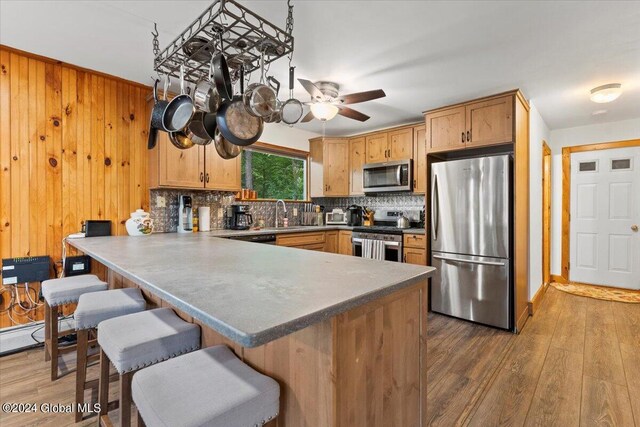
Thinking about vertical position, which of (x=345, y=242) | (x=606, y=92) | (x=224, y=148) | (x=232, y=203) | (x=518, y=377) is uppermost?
(x=606, y=92)

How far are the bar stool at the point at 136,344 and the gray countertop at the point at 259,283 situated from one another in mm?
265

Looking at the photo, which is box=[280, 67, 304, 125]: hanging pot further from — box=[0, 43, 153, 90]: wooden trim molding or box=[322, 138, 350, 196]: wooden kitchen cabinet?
box=[322, 138, 350, 196]: wooden kitchen cabinet

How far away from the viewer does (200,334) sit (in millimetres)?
1455

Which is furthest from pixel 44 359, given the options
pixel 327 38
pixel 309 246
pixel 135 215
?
pixel 327 38

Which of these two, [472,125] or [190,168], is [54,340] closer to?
[190,168]

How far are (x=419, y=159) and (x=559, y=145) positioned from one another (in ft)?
8.27

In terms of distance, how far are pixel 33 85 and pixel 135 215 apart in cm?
130

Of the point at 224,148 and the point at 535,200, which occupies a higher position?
the point at 224,148

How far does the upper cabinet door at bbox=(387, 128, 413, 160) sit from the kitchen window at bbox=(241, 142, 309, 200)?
1363 mm

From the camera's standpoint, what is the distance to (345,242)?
14.3 feet

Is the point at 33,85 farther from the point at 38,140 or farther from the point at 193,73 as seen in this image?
the point at 193,73

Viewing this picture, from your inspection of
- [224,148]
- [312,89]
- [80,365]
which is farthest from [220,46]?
[80,365]

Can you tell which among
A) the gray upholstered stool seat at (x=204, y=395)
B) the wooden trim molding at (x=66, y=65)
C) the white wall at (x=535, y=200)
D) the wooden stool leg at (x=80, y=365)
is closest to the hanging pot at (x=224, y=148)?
the wooden stool leg at (x=80, y=365)

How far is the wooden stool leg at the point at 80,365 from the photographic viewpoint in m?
1.60
